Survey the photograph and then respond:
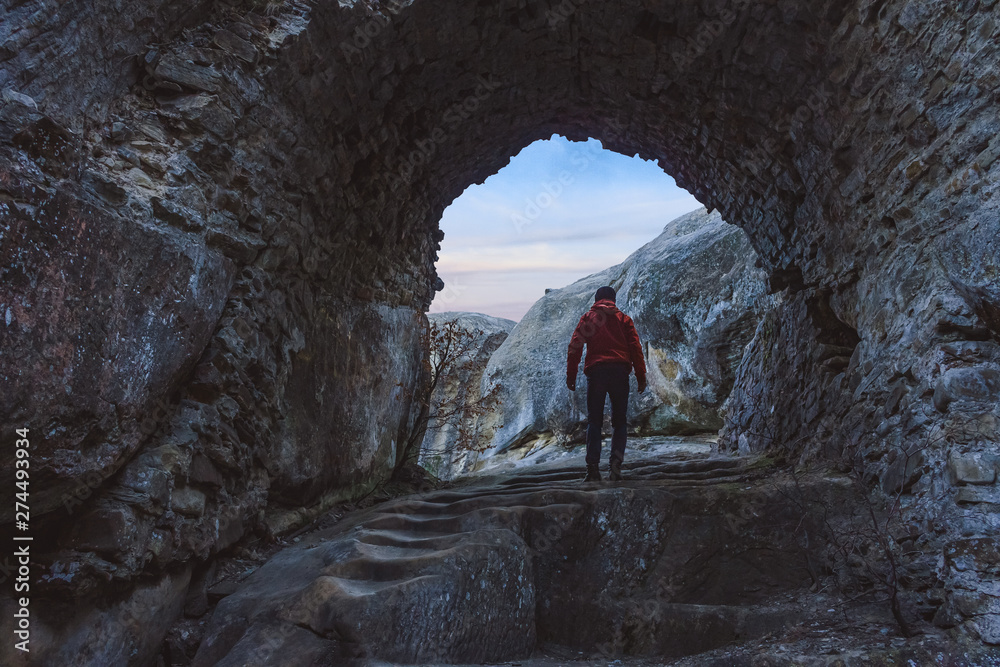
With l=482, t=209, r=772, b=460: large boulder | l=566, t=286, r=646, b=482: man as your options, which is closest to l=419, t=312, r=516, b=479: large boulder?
l=482, t=209, r=772, b=460: large boulder

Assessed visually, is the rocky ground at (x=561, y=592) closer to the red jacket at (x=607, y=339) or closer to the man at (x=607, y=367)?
the man at (x=607, y=367)

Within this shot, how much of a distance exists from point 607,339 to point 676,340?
25.2 ft

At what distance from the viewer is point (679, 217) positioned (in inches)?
661

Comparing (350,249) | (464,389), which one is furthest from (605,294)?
(464,389)

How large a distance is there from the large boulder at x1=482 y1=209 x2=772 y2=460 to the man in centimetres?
538

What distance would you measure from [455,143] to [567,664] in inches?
205

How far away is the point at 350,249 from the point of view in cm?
577

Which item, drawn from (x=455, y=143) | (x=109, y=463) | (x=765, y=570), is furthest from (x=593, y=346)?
(x=109, y=463)

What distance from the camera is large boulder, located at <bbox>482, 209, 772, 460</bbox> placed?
11789 mm

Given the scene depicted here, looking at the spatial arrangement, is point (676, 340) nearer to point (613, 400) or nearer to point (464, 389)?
point (464, 389)

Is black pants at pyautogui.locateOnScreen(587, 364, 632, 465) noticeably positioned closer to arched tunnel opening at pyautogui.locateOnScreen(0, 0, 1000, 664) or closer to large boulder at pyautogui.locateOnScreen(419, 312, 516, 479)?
arched tunnel opening at pyautogui.locateOnScreen(0, 0, 1000, 664)

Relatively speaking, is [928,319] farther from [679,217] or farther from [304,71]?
[679,217]

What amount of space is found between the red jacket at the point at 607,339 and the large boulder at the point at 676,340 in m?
5.38

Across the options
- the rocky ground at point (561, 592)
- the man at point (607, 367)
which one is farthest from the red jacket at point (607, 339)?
the rocky ground at point (561, 592)
